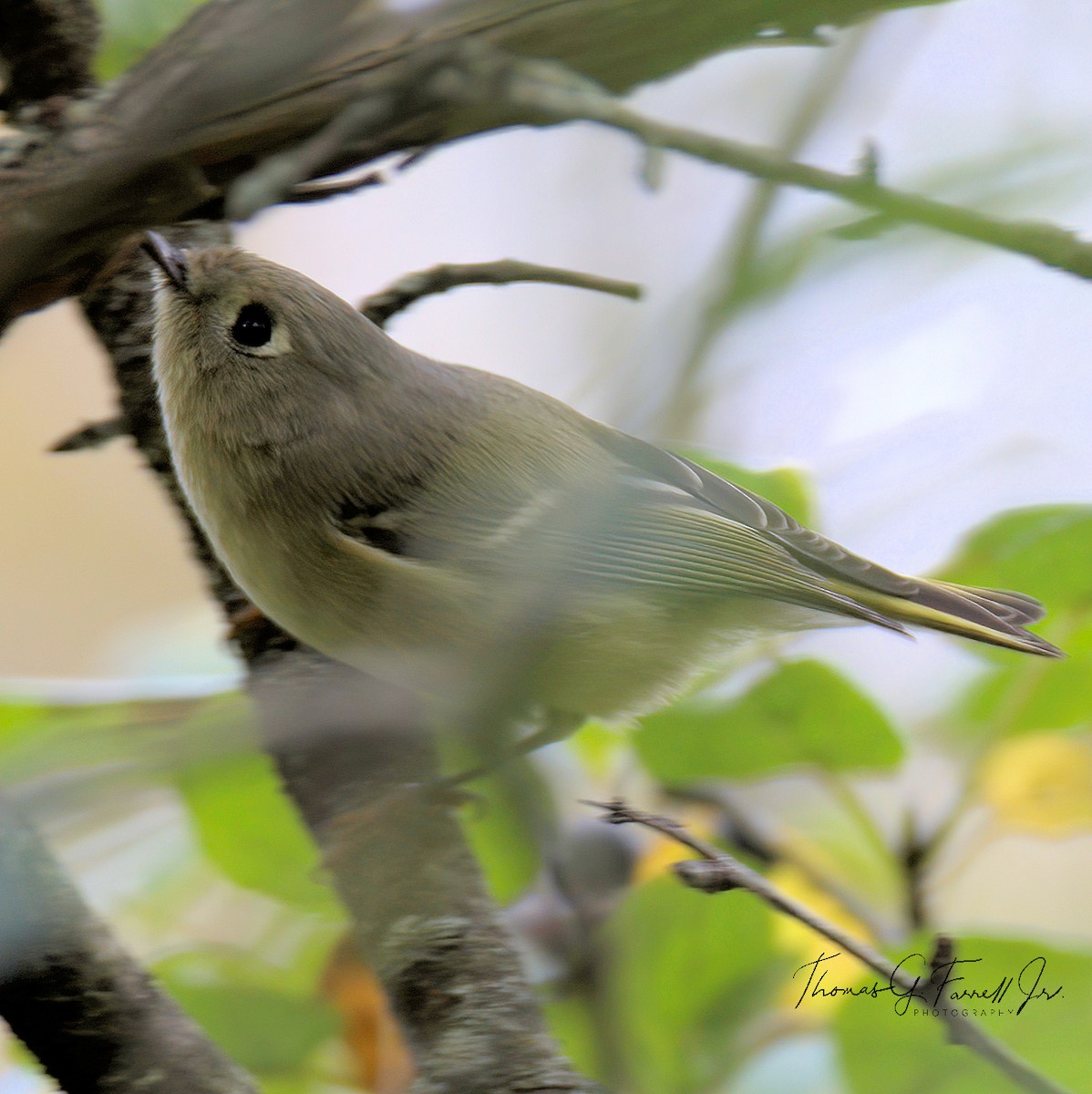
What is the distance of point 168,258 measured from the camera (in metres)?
0.62

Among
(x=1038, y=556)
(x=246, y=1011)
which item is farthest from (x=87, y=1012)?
(x=1038, y=556)

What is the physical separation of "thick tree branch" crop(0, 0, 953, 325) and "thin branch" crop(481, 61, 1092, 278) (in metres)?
0.02

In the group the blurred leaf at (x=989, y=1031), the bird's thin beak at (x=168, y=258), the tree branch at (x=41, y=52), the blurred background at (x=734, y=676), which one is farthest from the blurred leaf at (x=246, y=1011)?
the tree branch at (x=41, y=52)

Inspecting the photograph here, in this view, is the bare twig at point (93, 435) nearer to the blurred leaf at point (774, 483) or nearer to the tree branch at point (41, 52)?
the tree branch at point (41, 52)

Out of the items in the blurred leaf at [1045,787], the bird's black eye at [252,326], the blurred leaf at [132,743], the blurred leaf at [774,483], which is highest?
the bird's black eye at [252,326]

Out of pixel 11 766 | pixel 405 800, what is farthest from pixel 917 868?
pixel 11 766

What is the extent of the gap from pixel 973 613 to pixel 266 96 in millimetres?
490

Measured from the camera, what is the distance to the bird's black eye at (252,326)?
2.21ft

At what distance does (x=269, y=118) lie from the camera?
1.84 ft

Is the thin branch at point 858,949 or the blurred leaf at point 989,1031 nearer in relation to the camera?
the thin branch at point 858,949

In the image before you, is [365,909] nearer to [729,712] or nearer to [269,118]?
[729,712]

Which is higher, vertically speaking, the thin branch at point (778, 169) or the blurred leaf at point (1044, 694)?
the thin branch at point (778, 169)

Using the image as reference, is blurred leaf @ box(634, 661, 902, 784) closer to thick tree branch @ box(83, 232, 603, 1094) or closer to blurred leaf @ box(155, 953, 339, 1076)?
thick tree branch @ box(83, 232, 603, 1094)

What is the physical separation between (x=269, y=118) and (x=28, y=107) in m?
0.20
